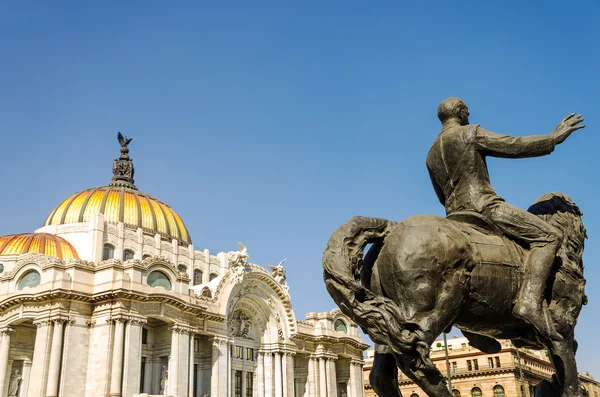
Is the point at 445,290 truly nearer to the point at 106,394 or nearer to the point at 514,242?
the point at 514,242

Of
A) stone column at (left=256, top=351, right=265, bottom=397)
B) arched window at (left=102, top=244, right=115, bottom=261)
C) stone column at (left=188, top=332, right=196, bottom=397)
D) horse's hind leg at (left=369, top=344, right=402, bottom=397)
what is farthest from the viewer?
arched window at (left=102, top=244, right=115, bottom=261)

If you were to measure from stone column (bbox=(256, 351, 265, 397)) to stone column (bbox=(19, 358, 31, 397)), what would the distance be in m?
16.3

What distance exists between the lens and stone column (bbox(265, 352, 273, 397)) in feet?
153

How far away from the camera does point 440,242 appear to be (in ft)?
18.3

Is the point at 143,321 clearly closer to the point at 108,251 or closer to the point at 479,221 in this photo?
the point at 108,251

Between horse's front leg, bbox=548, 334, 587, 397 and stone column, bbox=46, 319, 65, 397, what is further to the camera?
stone column, bbox=46, 319, 65, 397

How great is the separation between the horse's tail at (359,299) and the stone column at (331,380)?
1866 inches

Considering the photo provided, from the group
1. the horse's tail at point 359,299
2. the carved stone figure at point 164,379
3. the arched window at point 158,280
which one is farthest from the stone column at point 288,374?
the horse's tail at point 359,299

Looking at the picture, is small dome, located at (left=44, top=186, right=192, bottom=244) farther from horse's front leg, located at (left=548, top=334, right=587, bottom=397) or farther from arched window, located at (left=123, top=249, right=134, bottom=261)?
horse's front leg, located at (left=548, top=334, right=587, bottom=397)

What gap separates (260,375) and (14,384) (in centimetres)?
1734

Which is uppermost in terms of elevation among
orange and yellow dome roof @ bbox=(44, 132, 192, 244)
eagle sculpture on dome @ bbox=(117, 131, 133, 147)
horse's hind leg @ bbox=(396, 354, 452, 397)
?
eagle sculpture on dome @ bbox=(117, 131, 133, 147)

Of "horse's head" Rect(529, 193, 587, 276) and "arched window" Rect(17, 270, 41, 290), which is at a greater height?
"arched window" Rect(17, 270, 41, 290)

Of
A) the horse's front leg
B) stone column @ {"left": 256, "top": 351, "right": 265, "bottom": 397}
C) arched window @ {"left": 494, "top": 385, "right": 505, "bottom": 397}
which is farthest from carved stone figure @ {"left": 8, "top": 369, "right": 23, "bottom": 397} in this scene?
arched window @ {"left": 494, "top": 385, "right": 505, "bottom": 397}

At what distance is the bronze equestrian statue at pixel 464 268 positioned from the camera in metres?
5.39
